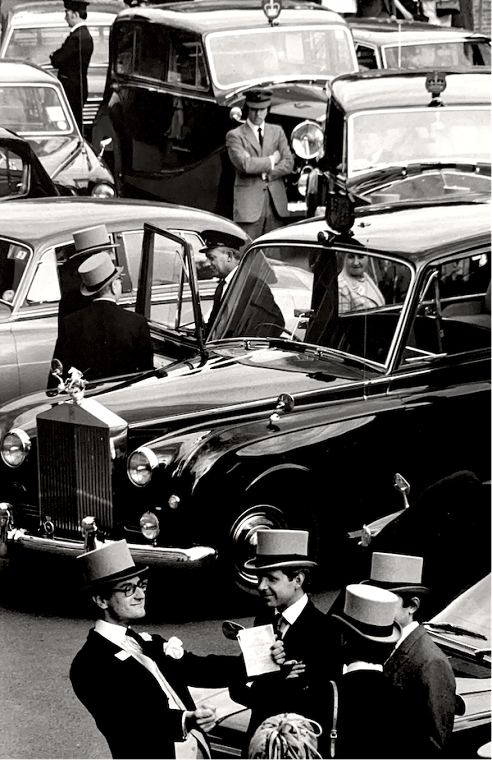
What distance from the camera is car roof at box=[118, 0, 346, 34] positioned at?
14469mm

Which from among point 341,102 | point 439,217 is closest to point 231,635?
point 439,217

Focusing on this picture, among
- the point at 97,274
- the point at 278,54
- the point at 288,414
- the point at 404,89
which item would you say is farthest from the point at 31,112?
the point at 288,414

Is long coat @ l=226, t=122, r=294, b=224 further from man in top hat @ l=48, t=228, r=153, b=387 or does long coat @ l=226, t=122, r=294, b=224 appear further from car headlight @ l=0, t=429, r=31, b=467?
car headlight @ l=0, t=429, r=31, b=467

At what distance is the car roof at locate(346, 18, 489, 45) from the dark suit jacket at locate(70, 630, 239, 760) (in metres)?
12.4

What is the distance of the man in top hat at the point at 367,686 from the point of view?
12.9ft

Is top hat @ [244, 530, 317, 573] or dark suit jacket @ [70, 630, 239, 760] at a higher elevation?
top hat @ [244, 530, 317, 573]

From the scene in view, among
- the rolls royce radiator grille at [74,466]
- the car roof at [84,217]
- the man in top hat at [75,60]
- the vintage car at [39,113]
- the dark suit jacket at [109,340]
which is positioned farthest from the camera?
the man in top hat at [75,60]

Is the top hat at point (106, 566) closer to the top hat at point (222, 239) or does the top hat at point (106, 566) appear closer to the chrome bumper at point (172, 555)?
the chrome bumper at point (172, 555)

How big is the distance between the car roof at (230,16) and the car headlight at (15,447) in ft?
26.2

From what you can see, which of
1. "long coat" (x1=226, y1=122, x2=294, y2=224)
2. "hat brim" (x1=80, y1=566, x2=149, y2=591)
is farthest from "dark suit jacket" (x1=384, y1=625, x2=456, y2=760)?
"long coat" (x1=226, y1=122, x2=294, y2=224)

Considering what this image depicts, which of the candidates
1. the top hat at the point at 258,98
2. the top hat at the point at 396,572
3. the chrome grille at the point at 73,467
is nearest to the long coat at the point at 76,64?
the top hat at the point at 258,98

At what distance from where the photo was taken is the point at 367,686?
3.93 metres

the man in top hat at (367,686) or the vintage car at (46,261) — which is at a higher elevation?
the man in top hat at (367,686)

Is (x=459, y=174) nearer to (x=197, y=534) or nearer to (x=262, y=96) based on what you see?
(x=262, y=96)
